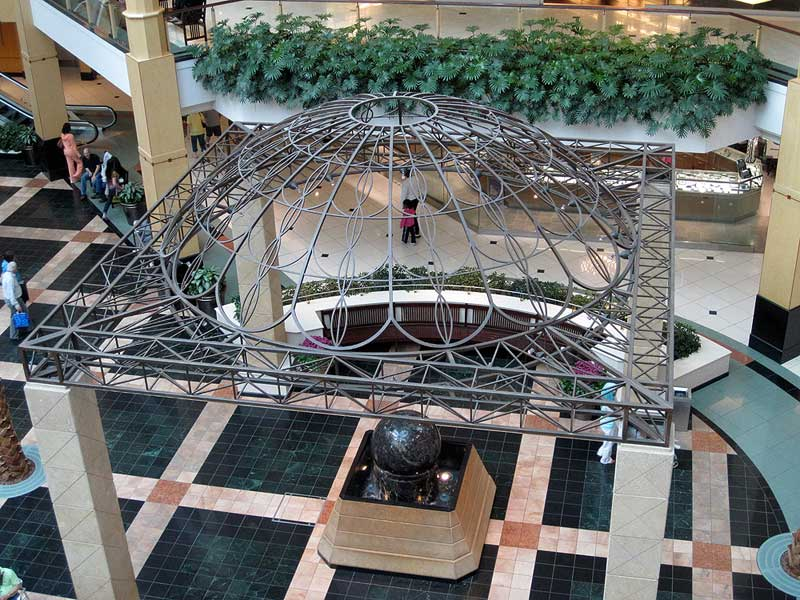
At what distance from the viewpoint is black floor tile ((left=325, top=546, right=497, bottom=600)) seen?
14.9m

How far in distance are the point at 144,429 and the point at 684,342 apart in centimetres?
967

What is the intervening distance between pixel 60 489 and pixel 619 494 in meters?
7.06

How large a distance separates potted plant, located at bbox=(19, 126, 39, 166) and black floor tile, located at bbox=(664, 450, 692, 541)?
19.6m

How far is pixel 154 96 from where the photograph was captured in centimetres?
2106

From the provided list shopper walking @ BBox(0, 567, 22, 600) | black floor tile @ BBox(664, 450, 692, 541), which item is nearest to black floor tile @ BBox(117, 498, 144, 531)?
shopper walking @ BBox(0, 567, 22, 600)

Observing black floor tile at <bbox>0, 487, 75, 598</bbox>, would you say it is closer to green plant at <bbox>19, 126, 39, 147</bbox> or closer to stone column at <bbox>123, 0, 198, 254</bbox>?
stone column at <bbox>123, 0, 198, 254</bbox>

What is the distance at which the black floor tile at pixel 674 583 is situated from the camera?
14789mm

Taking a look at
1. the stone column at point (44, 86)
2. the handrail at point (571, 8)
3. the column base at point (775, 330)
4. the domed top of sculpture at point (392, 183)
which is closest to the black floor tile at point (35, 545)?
the domed top of sculpture at point (392, 183)

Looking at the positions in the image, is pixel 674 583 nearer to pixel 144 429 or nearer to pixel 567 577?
pixel 567 577

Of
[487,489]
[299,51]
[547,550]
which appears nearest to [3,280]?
[299,51]

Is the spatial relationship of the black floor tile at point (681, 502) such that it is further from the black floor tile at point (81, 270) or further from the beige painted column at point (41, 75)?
the beige painted column at point (41, 75)

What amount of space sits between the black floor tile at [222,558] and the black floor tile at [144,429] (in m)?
1.55

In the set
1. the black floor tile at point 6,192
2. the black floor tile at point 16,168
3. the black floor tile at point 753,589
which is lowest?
the black floor tile at point 753,589

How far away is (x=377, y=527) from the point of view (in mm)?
15242
